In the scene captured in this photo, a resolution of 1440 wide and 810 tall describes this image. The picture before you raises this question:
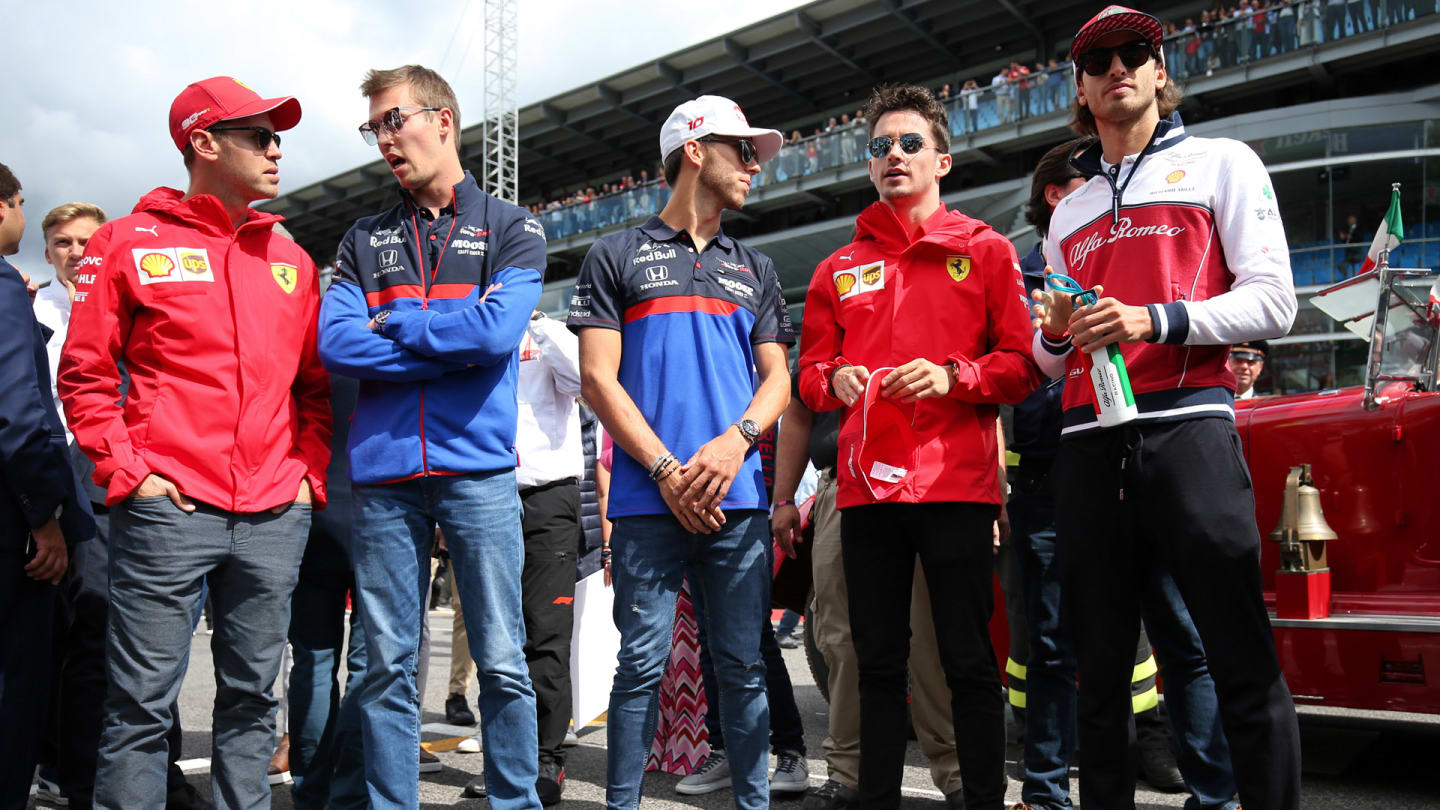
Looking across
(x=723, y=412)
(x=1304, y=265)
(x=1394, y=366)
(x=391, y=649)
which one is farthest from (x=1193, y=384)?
(x=1304, y=265)

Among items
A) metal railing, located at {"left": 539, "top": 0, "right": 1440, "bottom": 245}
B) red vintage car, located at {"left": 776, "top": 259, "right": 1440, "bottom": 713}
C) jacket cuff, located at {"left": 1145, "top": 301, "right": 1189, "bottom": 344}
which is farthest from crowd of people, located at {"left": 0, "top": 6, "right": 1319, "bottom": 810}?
metal railing, located at {"left": 539, "top": 0, "right": 1440, "bottom": 245}

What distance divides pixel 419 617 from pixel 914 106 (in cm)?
223

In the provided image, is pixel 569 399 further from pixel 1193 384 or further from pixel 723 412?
pixel 1193 384

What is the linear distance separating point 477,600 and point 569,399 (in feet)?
6.50

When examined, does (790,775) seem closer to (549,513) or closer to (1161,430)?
(549,513)

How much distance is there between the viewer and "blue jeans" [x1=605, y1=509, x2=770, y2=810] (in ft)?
10.6

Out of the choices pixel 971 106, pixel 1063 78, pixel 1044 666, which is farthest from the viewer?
pixel 971 106

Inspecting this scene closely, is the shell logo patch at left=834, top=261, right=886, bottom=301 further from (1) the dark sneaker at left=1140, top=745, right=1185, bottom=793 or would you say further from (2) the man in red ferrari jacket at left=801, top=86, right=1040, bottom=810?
(1) the dark sneaker at left=1140, top=745, right=1185, bottom=793

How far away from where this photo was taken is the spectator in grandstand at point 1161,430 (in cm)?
253

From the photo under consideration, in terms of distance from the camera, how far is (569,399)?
16.5 ft

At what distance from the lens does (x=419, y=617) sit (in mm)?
3189

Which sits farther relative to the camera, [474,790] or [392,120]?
[474,790]

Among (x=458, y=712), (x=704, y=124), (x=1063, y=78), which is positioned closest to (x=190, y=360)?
(x=704, y=124)

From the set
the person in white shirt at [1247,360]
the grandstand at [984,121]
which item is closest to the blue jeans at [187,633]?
the person in white shirt at [1247,360]
